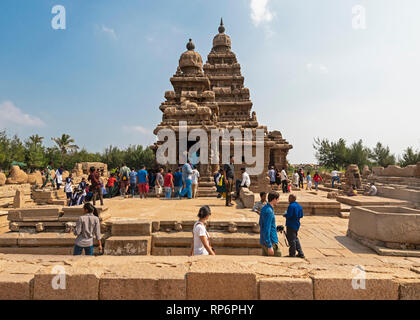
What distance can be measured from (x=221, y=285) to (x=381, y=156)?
42.6m

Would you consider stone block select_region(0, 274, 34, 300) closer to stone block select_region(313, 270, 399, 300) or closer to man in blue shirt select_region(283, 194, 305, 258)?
stone block select_region(313, 270, 399, 300)

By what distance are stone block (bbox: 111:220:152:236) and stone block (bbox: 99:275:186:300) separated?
2.47m

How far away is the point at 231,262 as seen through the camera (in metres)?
2.74

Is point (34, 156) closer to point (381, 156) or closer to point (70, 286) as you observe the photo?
point (70, 286)

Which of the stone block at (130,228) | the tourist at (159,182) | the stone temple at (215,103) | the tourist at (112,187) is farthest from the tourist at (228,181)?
the tourist at (112,187)

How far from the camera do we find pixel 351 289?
7.97 feet

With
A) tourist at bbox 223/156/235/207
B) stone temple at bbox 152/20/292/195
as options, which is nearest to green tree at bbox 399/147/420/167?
stone temple at bbox 152/20/292/195

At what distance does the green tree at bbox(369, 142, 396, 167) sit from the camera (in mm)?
35000

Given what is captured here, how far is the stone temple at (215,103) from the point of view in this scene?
44.4ft

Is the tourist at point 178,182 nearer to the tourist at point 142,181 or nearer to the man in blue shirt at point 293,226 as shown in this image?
the tourist at point 142,181

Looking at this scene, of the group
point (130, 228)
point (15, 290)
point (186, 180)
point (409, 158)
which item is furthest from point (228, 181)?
point (409, 158)

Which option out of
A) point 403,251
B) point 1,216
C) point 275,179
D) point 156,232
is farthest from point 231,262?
point 1,216

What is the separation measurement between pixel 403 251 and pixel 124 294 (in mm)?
4818
